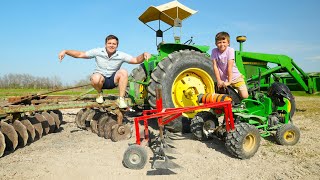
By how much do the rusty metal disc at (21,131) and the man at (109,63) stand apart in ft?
3.89

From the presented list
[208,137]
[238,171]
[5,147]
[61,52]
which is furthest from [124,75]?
[238,171]

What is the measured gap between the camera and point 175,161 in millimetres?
3439

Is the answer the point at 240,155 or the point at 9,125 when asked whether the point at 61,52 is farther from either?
the point at 240,155

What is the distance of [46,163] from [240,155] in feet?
7.57

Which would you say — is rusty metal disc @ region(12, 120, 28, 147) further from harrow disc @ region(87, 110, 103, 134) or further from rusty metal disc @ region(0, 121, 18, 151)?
harrow disc @ region(87, 110, 103, 134)

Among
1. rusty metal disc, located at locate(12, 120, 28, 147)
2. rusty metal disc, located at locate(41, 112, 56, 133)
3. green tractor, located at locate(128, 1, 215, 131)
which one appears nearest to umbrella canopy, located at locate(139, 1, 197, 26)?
green tractor, located at locate(128, 1, 215, 131)

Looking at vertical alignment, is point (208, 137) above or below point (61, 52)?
below

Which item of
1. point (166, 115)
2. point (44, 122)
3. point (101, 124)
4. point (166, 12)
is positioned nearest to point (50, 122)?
point (44, 122)

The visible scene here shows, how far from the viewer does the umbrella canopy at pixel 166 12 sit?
665cm

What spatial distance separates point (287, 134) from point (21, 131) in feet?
12.5

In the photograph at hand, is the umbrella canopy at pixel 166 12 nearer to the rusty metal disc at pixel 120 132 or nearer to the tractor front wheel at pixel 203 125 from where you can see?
the tractor front wheel at pixel 203 125

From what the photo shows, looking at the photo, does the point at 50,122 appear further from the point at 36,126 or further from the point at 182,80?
the point at 182,80

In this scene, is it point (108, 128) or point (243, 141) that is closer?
point (243, 141)

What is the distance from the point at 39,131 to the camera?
467cm
